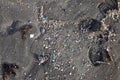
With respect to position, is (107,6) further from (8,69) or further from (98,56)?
(8,69)

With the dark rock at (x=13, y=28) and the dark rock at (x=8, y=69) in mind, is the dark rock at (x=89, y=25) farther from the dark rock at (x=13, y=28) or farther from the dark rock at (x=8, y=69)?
the dark rock at (x=8, y=69)

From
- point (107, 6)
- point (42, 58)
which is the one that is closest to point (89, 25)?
point (107, 6)

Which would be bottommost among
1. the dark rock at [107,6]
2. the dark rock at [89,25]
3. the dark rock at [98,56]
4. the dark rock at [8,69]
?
the dark rock at [98,56]

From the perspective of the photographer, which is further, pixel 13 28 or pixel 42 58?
pixel 13 28

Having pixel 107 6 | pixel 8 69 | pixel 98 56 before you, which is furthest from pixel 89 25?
pixel 8 69

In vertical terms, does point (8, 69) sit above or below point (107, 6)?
below

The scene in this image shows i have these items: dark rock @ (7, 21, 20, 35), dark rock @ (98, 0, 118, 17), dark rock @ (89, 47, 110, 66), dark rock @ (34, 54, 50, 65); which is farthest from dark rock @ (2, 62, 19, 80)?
dark rock @ (98, 0, 118, 17)

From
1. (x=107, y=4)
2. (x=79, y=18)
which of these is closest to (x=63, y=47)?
(x=79, y=18)

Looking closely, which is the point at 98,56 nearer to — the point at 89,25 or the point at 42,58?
the point at 89,25

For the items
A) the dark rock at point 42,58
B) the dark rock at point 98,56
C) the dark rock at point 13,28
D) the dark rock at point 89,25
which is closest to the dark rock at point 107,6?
the dark rock at point 89,25

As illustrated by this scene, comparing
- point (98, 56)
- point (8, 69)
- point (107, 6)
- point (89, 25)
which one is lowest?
point (98, 56)

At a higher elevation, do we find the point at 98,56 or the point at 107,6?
the point at 107,6

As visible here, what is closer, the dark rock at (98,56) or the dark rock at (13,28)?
the dark rock at (98,56)
